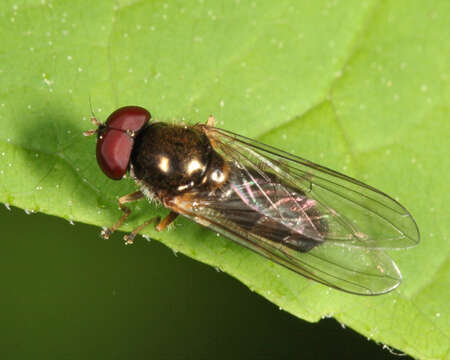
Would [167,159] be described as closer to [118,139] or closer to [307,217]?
[118,139]

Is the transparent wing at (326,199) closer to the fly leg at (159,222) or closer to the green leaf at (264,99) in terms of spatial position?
the green leaf at (264,99)

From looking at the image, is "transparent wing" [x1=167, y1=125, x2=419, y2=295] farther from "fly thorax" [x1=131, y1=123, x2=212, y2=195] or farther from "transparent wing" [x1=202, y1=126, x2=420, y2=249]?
"fly thorax" [x1=131, y1=123, x2=212, y2=195]

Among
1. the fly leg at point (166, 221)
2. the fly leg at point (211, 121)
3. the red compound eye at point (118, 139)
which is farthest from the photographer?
the fly leg at point (211, 121)

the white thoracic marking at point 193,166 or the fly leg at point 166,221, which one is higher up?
the white thoracic marking at point 193,166

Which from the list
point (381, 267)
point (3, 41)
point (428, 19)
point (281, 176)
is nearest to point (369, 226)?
point (381, 267)

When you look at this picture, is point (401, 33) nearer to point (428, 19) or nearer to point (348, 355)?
point (428, 19)

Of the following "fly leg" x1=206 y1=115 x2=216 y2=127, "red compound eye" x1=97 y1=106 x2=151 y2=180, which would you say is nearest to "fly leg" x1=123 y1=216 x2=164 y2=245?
"red compound eye" x1=97 y1=106 x2=151 y2=180

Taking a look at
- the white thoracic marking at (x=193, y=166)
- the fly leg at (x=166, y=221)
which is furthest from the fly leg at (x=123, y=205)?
the white thoracic marking at (x=193, y=166)
